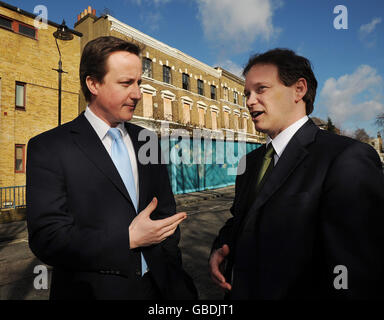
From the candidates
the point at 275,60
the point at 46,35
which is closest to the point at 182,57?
the point at 46,35

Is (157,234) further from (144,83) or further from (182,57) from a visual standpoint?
(182,57)

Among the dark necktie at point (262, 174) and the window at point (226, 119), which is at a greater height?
the window at point (226, 119)

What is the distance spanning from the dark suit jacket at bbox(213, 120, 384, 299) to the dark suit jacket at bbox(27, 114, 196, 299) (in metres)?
0.68

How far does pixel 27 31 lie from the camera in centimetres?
1455

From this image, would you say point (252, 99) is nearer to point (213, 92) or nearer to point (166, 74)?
point (166, 74)

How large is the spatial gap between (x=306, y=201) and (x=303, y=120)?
0.72 meters

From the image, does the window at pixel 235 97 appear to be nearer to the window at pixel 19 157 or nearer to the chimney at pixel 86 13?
the chimney at pixel 86 13

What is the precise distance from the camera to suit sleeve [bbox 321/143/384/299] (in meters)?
1.26

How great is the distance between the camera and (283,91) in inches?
76.6

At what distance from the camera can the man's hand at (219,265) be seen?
197 centimetres

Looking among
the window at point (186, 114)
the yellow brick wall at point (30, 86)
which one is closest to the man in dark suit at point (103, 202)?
the yellow brick wall at point (30, 86)

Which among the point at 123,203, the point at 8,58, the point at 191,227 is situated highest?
the point at 8,58

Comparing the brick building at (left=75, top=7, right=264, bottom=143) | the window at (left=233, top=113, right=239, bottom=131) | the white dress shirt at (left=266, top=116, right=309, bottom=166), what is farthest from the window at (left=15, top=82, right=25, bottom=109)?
the window at (left=233, top=113, right=239, bottom=131)

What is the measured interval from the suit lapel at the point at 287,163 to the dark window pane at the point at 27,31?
17.9 metres
